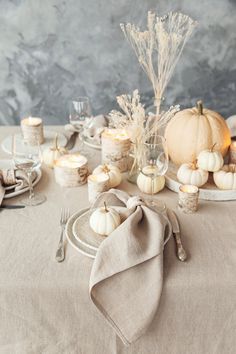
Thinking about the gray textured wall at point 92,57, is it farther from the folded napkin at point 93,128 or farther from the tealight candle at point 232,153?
the tealight candle at point 232,153

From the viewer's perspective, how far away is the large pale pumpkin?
128 cm

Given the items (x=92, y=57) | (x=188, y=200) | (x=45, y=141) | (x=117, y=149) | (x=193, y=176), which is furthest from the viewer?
(x=92, y=57)

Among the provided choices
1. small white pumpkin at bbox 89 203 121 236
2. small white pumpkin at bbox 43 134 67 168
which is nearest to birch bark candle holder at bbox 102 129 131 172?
small white pumpkin at bbox 43 134 67 168

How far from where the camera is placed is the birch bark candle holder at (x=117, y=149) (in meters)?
1.32

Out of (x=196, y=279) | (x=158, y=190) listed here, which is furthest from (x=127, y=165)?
(x=196, y=279)

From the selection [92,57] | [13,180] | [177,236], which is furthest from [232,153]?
[92,57]

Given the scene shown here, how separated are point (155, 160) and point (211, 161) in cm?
18

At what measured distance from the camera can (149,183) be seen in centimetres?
120

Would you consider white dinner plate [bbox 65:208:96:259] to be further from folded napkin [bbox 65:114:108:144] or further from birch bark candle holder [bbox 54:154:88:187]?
folded napkin [bbox 65:114:108:144]

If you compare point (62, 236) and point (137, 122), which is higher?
point (137, 122)

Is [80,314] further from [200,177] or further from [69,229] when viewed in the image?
[200,177]

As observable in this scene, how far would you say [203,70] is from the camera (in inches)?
104

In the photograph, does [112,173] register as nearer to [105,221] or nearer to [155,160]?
[155,160]

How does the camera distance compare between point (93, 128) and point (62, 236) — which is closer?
point (62, 236)
